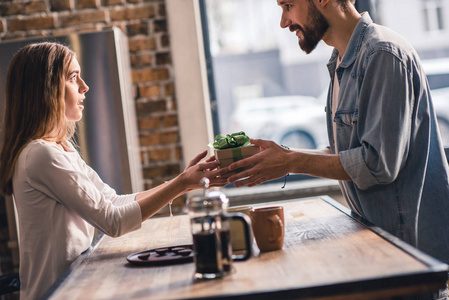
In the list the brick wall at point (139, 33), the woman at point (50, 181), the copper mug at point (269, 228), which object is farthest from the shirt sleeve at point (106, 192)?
→ the brick wall at point (139, 33)

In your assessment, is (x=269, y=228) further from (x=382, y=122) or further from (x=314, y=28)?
(x=314, y=28)

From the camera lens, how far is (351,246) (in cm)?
132

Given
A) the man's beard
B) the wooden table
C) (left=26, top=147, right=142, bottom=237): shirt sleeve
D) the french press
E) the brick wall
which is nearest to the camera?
the wooden table

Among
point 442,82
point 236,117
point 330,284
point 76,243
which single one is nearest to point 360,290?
point 330,284

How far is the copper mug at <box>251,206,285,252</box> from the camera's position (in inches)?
53.7

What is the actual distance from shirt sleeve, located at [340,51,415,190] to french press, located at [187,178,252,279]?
0.52m

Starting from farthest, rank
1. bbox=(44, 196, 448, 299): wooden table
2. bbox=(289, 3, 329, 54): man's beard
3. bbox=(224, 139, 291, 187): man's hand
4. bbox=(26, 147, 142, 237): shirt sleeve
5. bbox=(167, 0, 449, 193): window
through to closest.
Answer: bbox=(167, 0, 449, 193): window < bbox=(289, 3, 329, 54): man's beard < bbox=(224, 139, 291, 187): man's hand < bbox=(26, 147, 142, 237): shirt sleeve < bbox=(44, 196, 448, 299): wooden table

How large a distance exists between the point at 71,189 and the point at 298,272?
70cm

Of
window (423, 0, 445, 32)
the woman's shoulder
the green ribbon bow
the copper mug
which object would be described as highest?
window (423, 0, 445, 32)

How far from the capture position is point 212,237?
1.17 m

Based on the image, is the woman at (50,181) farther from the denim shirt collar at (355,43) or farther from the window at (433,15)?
the window at (433,15)

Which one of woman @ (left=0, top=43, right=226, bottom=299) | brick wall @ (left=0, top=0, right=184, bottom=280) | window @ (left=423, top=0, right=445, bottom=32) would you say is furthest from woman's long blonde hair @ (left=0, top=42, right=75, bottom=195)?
window @ (left=423, top=0, right=445, bottom=32)

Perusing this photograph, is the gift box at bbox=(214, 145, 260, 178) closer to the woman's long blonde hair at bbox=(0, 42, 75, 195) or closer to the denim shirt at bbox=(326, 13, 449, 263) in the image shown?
the denim shirt at bbox=(326, 13, 449, 263)

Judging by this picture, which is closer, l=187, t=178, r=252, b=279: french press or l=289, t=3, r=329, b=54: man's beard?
l=187, t=178, r=252, b=279: french press
